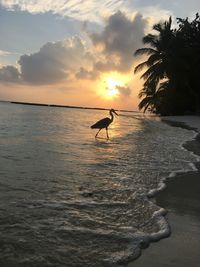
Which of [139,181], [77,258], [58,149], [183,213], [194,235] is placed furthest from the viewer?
[58,149]

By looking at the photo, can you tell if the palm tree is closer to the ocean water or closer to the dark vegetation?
the dark vegetation

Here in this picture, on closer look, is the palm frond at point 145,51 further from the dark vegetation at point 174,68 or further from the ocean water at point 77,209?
the ocean water at point 77,209

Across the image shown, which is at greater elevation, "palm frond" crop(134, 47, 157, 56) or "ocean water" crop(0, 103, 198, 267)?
"palm frond" crop(134, 47, 157, 56)

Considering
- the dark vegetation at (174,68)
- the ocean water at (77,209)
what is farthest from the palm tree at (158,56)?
the ocean water at (77,209)

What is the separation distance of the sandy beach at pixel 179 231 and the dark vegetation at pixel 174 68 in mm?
35929

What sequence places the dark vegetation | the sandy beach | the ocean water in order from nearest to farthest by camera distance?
the sandy beach < the ocean water < the dark vegetation

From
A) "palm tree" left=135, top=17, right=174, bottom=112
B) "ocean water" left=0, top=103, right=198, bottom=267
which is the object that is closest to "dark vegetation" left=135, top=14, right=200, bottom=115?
"palm tree" left=135, top=17, right=174, bottom=112

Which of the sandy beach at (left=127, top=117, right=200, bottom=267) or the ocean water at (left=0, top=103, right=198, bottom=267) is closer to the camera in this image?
the sandy beach at (left=127, top=117, right=200, bottom=267)

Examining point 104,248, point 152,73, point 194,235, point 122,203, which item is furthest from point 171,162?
point 152,73

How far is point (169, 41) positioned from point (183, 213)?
39.1 m

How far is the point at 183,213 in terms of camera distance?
5.37 meters

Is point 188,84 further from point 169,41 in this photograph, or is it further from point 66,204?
point 66,204

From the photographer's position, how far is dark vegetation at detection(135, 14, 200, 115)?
1661 inches

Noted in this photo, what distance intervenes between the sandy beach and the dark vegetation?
35.9 metres
